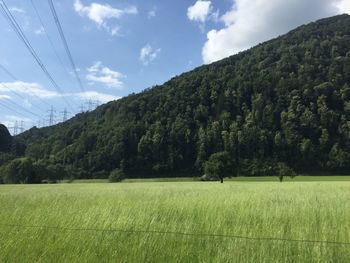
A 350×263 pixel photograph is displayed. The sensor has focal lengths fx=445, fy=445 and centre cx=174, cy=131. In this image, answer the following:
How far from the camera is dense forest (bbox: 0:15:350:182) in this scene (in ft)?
469

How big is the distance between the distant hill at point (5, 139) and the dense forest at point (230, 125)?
1094 cm

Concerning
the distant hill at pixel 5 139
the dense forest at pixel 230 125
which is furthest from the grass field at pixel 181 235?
the dense forest at pixel 230 125

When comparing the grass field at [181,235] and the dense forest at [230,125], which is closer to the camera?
the grass field at [181,235]

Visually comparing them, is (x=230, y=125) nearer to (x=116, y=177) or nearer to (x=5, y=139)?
(x=116, y=177)

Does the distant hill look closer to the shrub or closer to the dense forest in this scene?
the dense forest

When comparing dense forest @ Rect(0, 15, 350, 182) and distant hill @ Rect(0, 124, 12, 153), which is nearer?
distant hill @ Rect(0, 124, 12, 153)

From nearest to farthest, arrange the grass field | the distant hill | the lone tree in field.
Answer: the grass field, the lone tree in field, the distant hill

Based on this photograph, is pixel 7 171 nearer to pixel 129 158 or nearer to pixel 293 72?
pixel 129 158

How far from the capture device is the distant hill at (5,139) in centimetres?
11114

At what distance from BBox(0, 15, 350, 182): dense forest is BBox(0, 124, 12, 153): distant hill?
10.9 metres

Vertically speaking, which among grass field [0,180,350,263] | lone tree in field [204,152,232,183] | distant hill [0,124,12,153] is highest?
distant hill [0,124,12,153]

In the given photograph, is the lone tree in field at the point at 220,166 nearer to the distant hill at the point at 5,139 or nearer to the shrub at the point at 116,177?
the shrub at the point at 116,177

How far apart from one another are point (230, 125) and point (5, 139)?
266ft

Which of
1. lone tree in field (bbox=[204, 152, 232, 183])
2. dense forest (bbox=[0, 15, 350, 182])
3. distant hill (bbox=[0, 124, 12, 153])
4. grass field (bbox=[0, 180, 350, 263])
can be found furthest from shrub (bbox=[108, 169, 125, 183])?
grass field (bbox=[0, 180, 350, 263])
